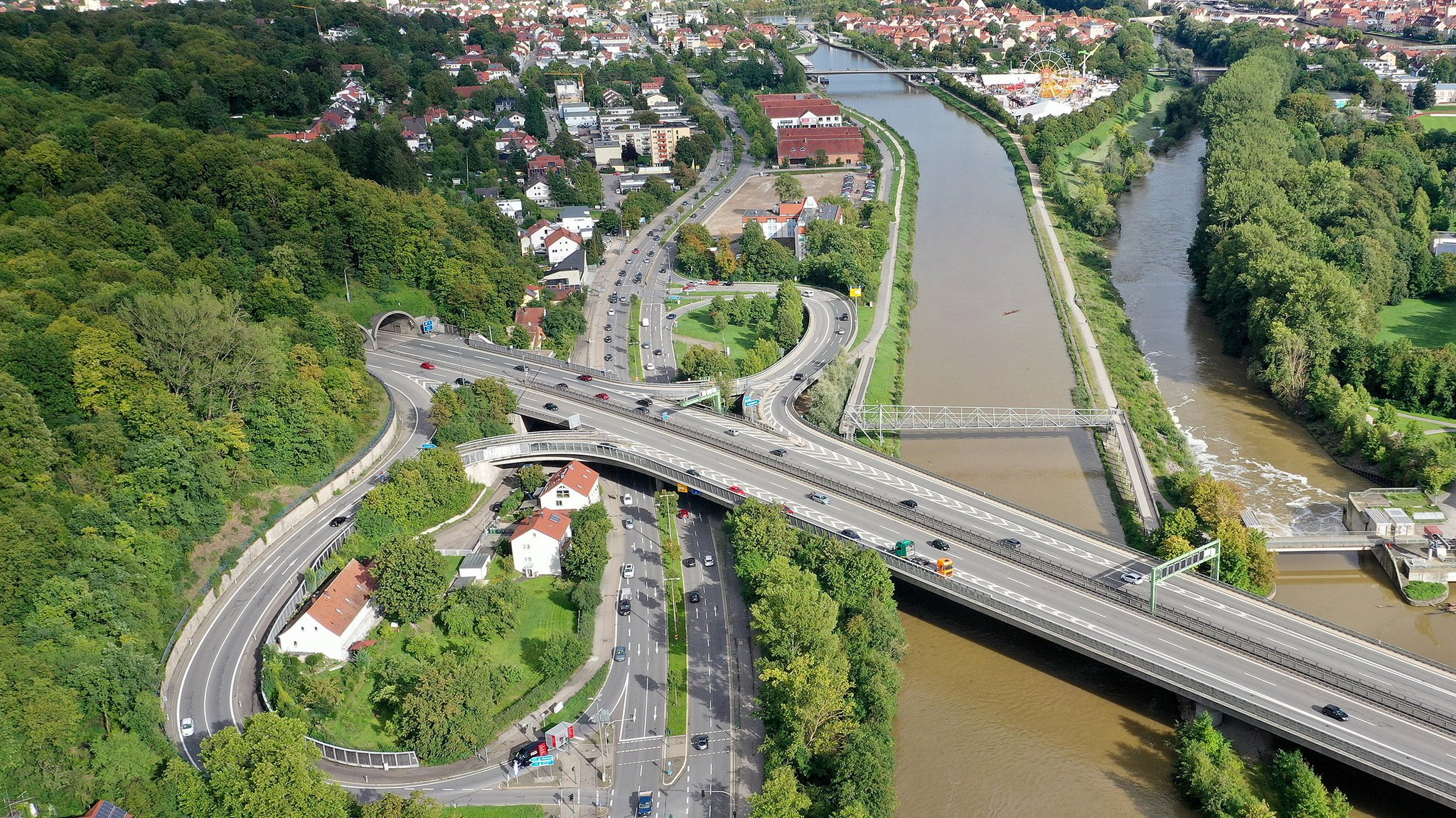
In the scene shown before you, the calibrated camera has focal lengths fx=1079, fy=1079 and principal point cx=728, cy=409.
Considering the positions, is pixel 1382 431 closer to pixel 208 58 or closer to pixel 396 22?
pixel 208 58

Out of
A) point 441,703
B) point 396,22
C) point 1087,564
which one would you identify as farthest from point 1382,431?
point 396,22

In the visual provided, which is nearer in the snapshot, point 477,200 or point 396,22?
point 477,200

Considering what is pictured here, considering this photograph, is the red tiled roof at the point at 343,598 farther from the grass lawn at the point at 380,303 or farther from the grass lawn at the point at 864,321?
the grass lawn at the point at 864,321

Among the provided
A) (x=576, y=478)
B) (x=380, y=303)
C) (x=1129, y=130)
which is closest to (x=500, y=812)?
(x=576, y=478)

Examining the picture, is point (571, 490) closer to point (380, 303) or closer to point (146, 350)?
point (146, 350)

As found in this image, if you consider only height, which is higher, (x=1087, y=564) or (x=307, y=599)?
(x=1087, y=564)

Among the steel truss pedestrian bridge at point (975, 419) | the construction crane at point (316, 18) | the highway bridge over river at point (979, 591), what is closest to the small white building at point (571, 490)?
the highway bridge over river at point (979, 591)

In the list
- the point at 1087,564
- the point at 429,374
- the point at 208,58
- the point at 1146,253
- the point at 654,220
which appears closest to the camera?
the point at 1087,564
